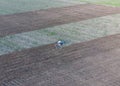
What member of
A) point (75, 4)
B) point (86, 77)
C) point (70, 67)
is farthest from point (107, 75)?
point (75, 4)

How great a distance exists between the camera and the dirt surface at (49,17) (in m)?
12.6

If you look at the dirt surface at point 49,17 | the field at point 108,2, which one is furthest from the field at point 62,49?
the field at point 108,2

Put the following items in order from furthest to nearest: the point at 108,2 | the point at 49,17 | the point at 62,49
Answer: the point at 108,2
the point at 49,17
the point at 62,49

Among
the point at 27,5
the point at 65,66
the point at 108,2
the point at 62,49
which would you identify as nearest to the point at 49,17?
the point at 27,5

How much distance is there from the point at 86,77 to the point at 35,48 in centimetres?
285

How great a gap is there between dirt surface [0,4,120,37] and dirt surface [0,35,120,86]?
121 inches

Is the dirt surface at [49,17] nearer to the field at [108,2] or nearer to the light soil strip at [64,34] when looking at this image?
the light soil strip at [64,34]

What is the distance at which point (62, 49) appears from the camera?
31.2ft

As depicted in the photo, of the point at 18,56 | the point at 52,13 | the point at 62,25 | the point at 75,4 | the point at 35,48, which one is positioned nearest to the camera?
the point at 18,56

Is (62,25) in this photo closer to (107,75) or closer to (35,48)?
(35,48)

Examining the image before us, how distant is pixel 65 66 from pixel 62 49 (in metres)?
1.42

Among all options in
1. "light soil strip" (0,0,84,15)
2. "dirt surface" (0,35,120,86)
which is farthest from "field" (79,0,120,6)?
"dirt surface" (0,35,120,86)

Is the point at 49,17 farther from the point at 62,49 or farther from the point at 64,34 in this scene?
the point at 62,49

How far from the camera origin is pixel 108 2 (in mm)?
18766
